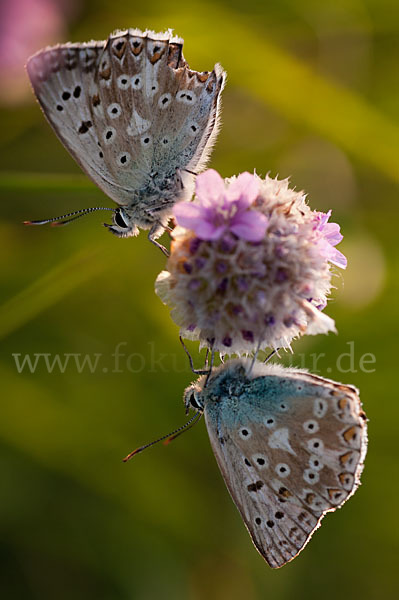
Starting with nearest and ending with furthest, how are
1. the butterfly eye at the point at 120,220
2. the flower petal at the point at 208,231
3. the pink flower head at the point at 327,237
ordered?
the flower petal at the point at 208,231
the pink flower head at the point at 327,237
the butterfly eye at the point at 120,220

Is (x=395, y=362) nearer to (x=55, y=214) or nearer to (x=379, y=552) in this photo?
(x=379, y=552)

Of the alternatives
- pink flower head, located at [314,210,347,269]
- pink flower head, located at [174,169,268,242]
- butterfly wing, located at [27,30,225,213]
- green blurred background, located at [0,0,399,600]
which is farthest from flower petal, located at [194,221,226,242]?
green blurred background, located at [0,0,399,600]

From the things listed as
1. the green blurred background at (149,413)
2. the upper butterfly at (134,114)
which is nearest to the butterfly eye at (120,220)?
the upper butterfly at (134,114)

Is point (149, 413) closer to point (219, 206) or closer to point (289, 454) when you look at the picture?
point (289, 454)

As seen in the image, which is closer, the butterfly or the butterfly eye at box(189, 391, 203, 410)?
the butterfly

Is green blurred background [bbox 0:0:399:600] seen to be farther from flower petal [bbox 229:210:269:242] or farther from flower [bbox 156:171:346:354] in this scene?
flower petal [bbox 229:210:269:242]

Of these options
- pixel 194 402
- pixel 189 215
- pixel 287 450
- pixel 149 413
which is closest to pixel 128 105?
pixel 189 215

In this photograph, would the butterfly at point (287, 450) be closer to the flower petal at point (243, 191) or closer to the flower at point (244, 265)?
the flower at point (244, 265)
